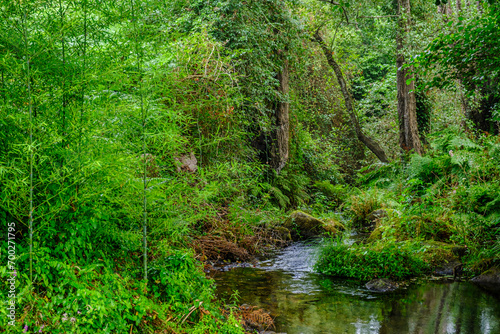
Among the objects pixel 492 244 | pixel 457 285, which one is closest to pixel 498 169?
pixel 492 244

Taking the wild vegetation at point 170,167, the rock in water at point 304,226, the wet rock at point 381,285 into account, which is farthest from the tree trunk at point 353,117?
the wet rock at point 381,285

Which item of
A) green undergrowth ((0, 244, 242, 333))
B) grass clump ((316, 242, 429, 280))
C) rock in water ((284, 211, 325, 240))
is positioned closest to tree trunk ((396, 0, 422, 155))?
rock in water ((284, 211, 325, 240))

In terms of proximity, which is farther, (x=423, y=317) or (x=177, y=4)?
(x=177, y=4)

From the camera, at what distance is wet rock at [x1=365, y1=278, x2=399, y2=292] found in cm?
690

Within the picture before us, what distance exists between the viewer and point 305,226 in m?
11.0

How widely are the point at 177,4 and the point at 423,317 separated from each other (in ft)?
30.3

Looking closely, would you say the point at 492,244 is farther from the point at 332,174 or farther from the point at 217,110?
the point at 332,174

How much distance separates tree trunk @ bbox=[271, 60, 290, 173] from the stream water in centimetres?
607

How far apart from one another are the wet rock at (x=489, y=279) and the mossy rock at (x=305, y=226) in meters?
4.04

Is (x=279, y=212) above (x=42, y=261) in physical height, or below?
below

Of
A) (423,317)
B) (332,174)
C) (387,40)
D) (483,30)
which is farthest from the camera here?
(332,174)

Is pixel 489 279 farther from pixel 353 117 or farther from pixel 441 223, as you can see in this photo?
pixel 353 117

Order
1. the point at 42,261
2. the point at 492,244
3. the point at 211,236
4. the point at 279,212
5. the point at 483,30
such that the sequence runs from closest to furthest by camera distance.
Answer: the point at 42,261 < the point at 483,30 < the point at 492,244 < the point at 211,236 < the point at 279,212

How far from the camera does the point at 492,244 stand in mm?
7480
